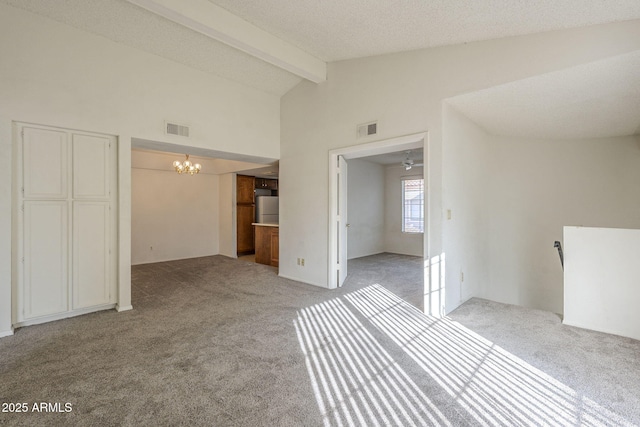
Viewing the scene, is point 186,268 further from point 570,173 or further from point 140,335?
point 570,173

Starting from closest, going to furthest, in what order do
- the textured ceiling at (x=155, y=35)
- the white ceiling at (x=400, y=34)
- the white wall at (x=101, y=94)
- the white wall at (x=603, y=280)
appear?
the white ceiling at (x=400, y=34) < the white wall at (x=603, y=280) < the white wall at (x=101, y=94) < the textured ceiling at (x=155, y=35)

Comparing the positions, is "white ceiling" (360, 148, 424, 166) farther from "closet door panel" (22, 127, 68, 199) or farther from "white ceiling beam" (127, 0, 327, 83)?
"closet door panel" (22, 127, 68, 199)

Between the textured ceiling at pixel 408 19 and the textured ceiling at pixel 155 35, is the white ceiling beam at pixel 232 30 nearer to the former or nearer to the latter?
the textured ceiling at pixel 408 19

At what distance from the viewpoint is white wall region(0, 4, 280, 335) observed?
113 inches

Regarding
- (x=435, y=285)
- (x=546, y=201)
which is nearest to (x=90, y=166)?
(x=435, y=285)

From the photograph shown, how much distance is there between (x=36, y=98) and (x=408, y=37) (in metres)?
4.00

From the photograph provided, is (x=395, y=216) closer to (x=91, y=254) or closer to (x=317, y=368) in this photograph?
(x=317, y=368)

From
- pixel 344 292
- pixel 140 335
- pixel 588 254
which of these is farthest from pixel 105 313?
pixel 588 254

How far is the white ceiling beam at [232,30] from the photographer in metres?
2.77

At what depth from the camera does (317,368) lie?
2209 millimetres

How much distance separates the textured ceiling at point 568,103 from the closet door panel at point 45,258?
4.64 m

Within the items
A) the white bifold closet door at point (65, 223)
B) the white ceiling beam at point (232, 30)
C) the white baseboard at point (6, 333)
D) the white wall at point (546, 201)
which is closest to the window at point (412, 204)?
the white wall at point (546, 201)

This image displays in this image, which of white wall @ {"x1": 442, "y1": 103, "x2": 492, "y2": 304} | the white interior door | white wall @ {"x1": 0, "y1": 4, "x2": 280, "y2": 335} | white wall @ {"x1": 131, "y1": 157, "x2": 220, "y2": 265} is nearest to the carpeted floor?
white wall @ {"x1": 442, "y1": 103, "x2": 492, "y2": 304}

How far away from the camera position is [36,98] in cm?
301
